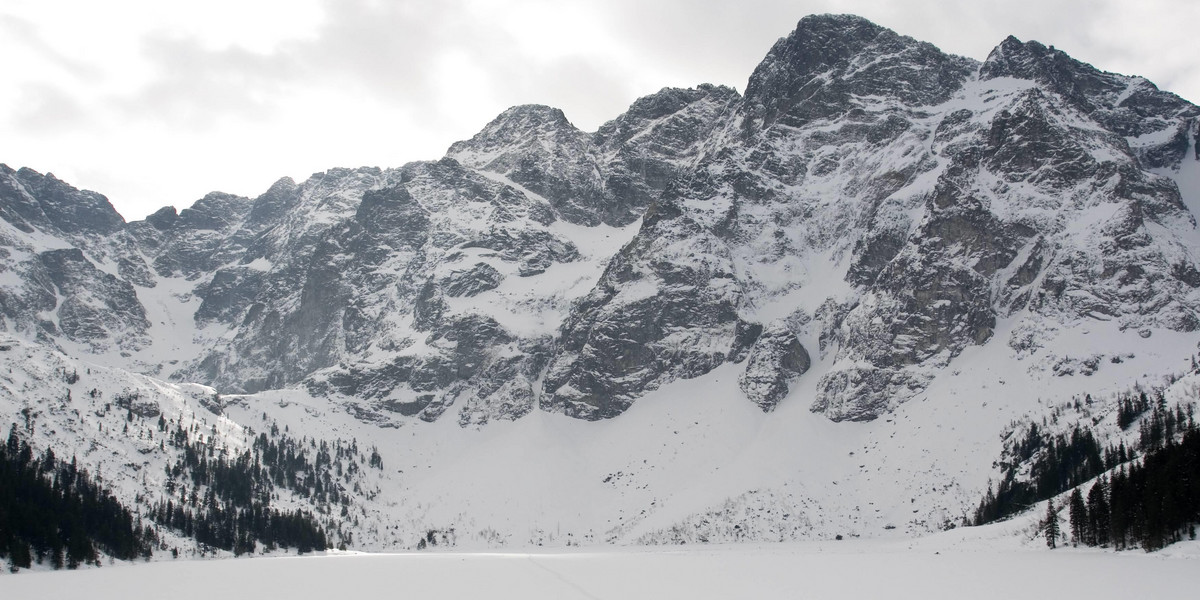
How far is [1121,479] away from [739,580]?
171 ft

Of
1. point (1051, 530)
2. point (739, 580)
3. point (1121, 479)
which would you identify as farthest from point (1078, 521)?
point (739, 580)

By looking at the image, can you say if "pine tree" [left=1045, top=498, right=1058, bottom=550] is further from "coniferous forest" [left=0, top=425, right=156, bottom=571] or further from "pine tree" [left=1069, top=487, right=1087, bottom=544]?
"coniferous forest" [left=0, top=425, right=156, bottom=571]

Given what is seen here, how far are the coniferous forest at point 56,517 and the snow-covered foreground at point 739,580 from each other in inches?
1717

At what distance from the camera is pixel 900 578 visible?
201 feet

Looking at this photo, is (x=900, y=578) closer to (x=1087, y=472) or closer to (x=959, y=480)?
(x=1087, y=472)

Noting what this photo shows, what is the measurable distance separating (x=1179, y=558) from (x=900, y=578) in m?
23.9

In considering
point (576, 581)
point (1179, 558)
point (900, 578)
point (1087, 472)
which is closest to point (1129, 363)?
point (1087, 472)

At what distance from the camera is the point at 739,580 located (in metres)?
62.1

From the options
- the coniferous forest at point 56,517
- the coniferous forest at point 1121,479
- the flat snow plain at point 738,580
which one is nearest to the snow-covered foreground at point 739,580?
the flat snow plain at point 738,580

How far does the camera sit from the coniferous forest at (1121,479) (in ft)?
260

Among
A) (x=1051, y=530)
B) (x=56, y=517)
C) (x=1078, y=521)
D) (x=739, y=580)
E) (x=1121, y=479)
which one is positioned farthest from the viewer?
(x=56, y=517)

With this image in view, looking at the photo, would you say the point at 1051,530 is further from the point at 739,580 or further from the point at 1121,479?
the point at 739,580

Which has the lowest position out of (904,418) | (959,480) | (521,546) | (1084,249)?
(521,546)

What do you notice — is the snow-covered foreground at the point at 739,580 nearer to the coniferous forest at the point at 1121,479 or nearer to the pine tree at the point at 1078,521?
the coniferous forest at the point at 1121,479
